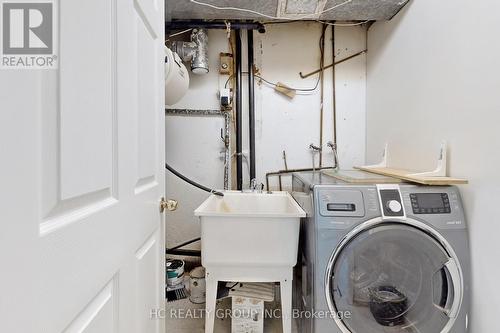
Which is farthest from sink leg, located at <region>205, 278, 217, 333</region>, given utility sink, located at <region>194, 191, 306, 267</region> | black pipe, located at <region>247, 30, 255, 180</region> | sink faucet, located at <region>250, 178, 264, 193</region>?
black pipe, located at <region>247, 30, 255, 180</region>

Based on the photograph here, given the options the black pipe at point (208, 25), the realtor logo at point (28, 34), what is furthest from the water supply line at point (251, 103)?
the realtor logo at point (28, 34)

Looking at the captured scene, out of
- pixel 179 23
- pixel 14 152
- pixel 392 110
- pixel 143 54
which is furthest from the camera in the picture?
pixel 179 23

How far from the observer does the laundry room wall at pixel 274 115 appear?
2.32m

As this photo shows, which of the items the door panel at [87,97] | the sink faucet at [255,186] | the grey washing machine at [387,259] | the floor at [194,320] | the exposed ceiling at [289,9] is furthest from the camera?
the sink faucet at [255,186]

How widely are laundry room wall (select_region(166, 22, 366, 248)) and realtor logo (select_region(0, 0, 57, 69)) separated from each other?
6.02ft

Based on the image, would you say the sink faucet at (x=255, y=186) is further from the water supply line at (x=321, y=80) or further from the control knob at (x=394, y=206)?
the control knob at (x=394, y=206)

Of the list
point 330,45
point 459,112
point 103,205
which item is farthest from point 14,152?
point 330,45

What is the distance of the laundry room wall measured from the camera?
2.32m

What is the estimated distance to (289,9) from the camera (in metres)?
1.86

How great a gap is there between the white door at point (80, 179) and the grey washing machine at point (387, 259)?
31.9 inches

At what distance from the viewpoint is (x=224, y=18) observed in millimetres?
2002

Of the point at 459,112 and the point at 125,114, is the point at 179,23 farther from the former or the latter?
the point at 459,112

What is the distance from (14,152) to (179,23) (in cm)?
203

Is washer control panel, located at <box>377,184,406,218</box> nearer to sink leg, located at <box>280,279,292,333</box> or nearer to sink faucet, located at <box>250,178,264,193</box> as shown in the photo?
sink leg, located at <box>280,279,292,333</box>
